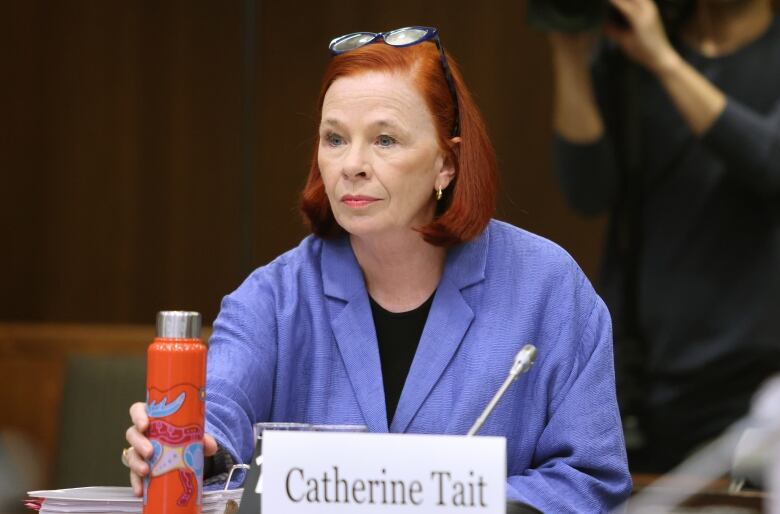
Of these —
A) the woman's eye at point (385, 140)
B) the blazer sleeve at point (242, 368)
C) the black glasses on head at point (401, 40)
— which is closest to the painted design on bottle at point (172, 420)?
the blazer sleeve at point (242, 368)

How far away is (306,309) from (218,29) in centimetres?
271

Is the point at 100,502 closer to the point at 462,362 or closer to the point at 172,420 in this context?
the point at 172,420

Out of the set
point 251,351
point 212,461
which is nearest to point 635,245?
point 251,351

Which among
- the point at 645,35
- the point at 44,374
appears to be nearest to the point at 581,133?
the point at 645,35

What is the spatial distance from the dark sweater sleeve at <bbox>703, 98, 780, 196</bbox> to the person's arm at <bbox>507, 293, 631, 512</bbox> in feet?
3.79

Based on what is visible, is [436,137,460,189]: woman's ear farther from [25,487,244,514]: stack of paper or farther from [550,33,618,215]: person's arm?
[550,33,618,215]: person's arm

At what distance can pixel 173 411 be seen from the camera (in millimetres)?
1443

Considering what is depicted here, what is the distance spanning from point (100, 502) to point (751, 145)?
6.21 ft

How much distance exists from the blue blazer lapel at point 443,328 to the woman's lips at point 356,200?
18 cm

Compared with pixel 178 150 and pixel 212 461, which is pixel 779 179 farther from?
pixel 178 150

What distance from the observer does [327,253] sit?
202 cm

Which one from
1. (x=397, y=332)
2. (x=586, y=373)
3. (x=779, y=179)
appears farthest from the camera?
(x=779, y=179)

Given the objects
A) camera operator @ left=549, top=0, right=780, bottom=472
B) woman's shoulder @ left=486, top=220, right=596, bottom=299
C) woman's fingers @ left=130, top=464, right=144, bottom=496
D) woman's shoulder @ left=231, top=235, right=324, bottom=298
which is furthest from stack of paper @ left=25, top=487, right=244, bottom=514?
camera operator @ left=549, top=0, right=780, bottom=472

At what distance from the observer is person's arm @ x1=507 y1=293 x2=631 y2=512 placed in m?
1.71
